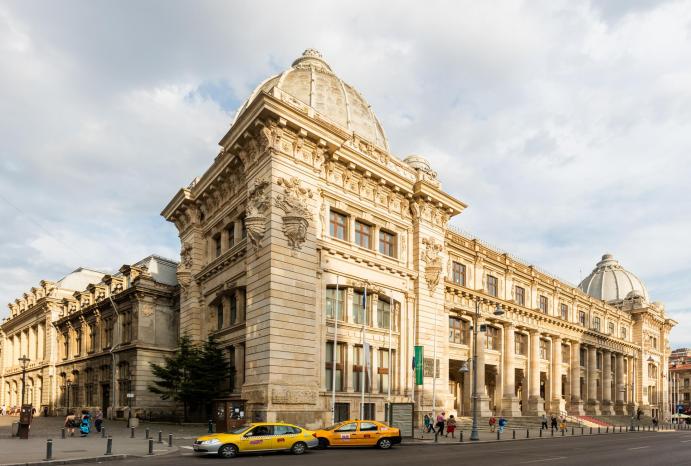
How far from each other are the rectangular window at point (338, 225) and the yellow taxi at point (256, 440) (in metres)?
15.1

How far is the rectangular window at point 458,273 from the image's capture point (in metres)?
52.1

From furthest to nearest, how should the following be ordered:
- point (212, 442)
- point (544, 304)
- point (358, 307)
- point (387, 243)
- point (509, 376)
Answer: point (544, 304)
point (509, 376)
point (387, 243)
point (358, 307)
point (212, 442)

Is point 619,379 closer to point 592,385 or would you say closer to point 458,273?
point 592,385

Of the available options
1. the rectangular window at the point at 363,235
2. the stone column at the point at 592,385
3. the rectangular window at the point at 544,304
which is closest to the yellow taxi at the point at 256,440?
the rectangular window at the point at 363,235

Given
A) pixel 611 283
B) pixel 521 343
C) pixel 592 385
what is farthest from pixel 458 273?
pixel 611 283

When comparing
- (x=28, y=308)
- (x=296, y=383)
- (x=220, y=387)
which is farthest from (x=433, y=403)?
(x=28, y=308)

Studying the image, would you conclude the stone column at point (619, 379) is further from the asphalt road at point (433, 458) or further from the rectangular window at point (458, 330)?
the asphalt road at point (433, 458)

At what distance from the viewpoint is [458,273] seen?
52.9 m

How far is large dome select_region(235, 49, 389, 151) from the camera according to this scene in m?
49.2

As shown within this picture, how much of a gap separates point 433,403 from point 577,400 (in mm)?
35820

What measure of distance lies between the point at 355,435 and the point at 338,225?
48.2 feet

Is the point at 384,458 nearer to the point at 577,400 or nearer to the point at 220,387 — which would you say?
the point at 220,387

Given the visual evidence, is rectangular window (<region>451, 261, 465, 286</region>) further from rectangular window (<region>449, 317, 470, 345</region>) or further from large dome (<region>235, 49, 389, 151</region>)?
large dome (<region>235, 49, 389, 151</region>)

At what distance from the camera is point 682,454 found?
90.4 ft
